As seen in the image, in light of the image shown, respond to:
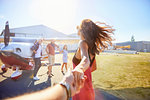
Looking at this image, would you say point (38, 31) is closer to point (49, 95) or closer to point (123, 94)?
point (123, 94)

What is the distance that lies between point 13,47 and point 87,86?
4.83 metres

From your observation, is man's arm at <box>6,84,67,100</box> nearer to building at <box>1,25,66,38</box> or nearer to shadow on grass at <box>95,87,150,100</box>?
shadow on grass at <box>95,87,150,100</box>

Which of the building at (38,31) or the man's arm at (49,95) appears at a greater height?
the building at (38,31)

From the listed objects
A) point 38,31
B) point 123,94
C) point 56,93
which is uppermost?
point 38,31

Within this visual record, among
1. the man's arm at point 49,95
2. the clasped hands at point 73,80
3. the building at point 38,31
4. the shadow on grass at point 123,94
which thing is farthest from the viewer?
the building at point 38,31

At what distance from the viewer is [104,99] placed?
8.00 ft

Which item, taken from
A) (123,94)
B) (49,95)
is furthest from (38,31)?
(49,95)

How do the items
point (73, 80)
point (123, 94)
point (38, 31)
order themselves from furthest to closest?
point (38, 31), point (123, 94), point (73, 80)

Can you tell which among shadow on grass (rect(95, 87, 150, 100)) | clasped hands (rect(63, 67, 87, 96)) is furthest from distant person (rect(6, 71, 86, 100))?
shadow on grass (rect(95, 87, 150, 100))

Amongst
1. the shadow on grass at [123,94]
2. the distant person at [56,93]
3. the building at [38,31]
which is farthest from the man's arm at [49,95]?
the building at [38,31]

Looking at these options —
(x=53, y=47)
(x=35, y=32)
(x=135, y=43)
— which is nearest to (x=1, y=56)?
(x=53, y=47)

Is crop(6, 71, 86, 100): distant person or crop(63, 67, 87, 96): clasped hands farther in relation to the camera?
crop(63, 67, 87, 96): clasped hands

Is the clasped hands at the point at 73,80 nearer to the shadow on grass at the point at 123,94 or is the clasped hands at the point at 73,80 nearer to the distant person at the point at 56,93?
the distant person at the point at 56,93

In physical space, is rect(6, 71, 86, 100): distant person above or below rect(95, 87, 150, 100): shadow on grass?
above
